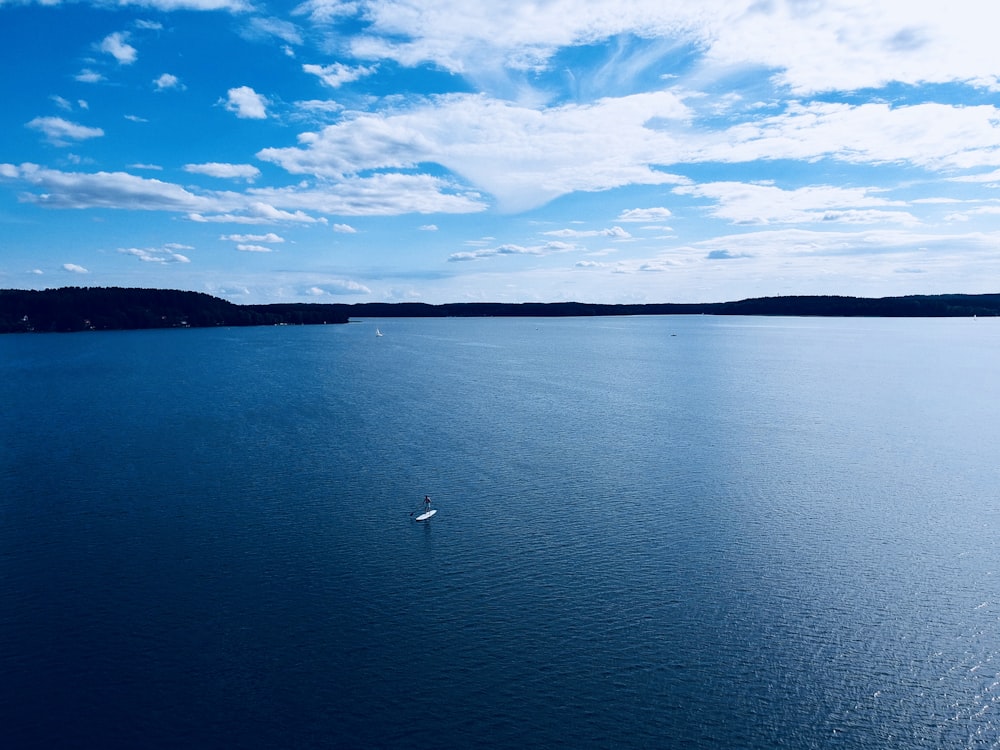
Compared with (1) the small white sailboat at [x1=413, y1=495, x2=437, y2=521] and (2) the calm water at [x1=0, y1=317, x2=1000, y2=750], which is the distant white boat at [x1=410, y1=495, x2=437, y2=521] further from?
(2) the calm water at [x1=0, y1=317, x2=1000, y2=750]

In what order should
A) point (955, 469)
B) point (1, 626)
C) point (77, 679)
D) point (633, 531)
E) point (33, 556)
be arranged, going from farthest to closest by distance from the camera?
point (955, 469) < point (633, 531) < point (33, 556) < point (1, 626) < point (77, 679)

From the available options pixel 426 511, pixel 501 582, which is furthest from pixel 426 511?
pixel 501 582

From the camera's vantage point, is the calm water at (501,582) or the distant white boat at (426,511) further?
the distant white boat at (426,511)

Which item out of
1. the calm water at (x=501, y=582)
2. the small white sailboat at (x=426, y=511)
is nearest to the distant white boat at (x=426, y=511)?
the small white sailboat at (x=426, y=511)

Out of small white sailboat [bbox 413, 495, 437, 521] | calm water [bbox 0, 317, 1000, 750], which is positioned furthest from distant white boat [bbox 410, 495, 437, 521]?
calm water [bbox 0, 317, 1000, 750]

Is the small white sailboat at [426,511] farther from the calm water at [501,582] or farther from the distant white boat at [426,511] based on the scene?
the calm water at [501,582]

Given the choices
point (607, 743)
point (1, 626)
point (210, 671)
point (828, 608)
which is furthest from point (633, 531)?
point (1, 626)

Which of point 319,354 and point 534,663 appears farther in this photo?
point 319,354

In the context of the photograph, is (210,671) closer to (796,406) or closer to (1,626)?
(1,626)

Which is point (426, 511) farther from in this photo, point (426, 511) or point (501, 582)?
point (501, 582)
